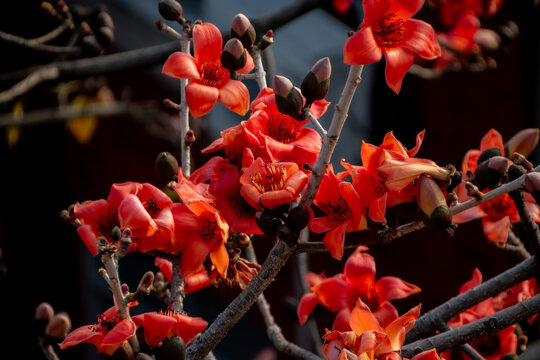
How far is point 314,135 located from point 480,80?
9.20 feet

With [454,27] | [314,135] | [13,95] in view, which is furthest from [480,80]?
[314,135]

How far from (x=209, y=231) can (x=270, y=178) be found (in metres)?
0.16

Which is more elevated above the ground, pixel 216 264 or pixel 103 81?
pixel 216 264

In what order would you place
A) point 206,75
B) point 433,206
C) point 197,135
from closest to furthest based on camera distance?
1. point 433,206
2. point 206,75
3. point 197,135

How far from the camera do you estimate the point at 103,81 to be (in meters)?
3.76

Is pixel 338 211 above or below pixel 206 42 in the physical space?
below

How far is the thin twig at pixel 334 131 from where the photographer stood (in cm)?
73

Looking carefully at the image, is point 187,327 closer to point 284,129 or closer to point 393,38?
point 284,129

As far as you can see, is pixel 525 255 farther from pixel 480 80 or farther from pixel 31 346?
pixel 31 346

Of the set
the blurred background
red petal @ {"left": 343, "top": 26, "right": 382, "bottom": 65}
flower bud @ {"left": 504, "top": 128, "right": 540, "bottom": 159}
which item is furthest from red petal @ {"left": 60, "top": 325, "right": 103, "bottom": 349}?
the blurred background

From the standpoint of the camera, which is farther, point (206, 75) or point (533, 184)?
point (206, 75)

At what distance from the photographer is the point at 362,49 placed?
2.37ft

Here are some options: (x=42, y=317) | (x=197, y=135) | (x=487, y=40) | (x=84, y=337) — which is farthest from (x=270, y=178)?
(x=197, y=135)

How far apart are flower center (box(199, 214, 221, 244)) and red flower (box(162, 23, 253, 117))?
162mm
